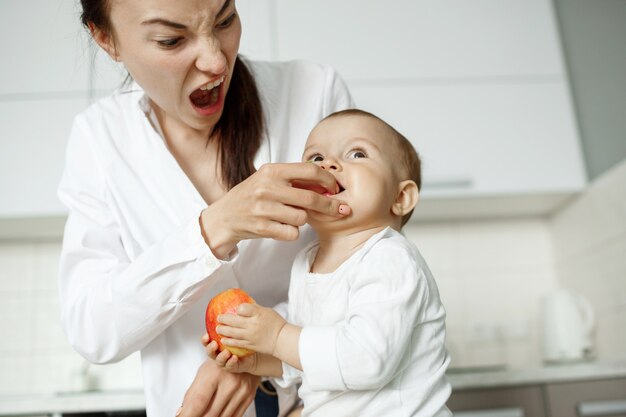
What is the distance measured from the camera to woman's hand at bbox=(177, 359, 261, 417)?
96 centimetres

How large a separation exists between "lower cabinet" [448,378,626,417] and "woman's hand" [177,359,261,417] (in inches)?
41.6

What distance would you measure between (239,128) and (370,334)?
53 cm

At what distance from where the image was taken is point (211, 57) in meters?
1.00

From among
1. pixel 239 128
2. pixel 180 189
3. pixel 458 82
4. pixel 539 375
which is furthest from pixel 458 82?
pixel 180 189

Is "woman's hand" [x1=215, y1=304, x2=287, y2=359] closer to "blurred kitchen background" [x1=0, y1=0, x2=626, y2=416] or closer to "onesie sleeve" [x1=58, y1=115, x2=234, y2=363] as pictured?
"onesie sleeve" [x1=58, y1=115, x2=234, y2=363]

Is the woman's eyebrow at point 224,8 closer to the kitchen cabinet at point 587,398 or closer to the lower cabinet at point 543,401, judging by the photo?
the lower cabinet at point 543,401

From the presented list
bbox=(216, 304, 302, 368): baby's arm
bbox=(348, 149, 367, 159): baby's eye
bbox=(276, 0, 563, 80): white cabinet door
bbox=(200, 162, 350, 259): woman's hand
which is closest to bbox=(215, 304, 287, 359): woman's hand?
bbox=(216, 304, 302, 368): baby's arm

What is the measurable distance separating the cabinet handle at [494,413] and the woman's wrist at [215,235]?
121cm

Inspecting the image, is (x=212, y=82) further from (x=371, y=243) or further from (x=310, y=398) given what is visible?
(x=310, y=398)

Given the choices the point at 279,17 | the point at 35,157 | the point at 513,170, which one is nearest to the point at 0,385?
the point at 35,157

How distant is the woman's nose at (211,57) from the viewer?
1.00 m

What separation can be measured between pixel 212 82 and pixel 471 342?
1.81 metres

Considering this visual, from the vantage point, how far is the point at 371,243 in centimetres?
94

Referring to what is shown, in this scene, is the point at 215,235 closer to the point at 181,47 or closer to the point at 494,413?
the point at 181,47
